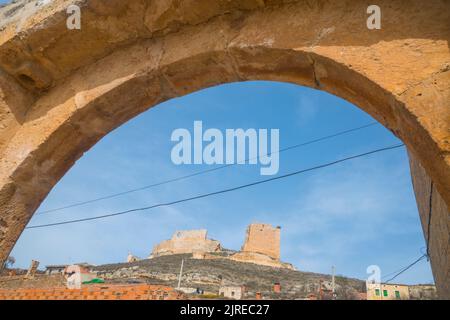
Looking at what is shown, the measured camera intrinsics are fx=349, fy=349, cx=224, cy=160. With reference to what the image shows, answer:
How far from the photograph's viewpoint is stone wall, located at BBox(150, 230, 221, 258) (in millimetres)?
43531

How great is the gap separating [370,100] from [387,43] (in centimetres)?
27

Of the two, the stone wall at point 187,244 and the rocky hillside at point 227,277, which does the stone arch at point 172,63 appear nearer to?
the rocky hillside at point 227,277

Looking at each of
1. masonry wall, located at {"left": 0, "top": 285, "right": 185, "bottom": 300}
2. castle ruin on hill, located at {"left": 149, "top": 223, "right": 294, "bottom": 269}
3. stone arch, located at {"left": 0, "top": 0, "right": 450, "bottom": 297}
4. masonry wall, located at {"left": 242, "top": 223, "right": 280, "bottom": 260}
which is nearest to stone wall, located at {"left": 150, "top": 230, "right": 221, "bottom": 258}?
castle ruin on hill, located at {"left": 149, "top": 223, "right": 294, "bottom": 269}

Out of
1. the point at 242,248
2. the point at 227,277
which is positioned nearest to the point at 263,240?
the point at 242,248

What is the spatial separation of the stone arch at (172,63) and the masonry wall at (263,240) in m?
38.3

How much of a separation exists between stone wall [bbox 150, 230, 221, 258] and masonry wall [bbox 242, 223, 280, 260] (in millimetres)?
5717

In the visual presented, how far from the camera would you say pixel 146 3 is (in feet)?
7.29

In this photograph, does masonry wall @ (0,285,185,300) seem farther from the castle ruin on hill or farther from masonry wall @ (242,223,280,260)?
masonry wall @ (242,223,280,260)

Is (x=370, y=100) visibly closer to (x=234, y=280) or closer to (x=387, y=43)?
(x=387, y=43)

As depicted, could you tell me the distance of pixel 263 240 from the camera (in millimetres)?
40406

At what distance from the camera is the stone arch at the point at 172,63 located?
155 cm

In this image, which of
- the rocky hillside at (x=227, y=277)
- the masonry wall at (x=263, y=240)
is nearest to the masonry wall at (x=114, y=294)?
the rocky hillside at (x=227, y=277)
